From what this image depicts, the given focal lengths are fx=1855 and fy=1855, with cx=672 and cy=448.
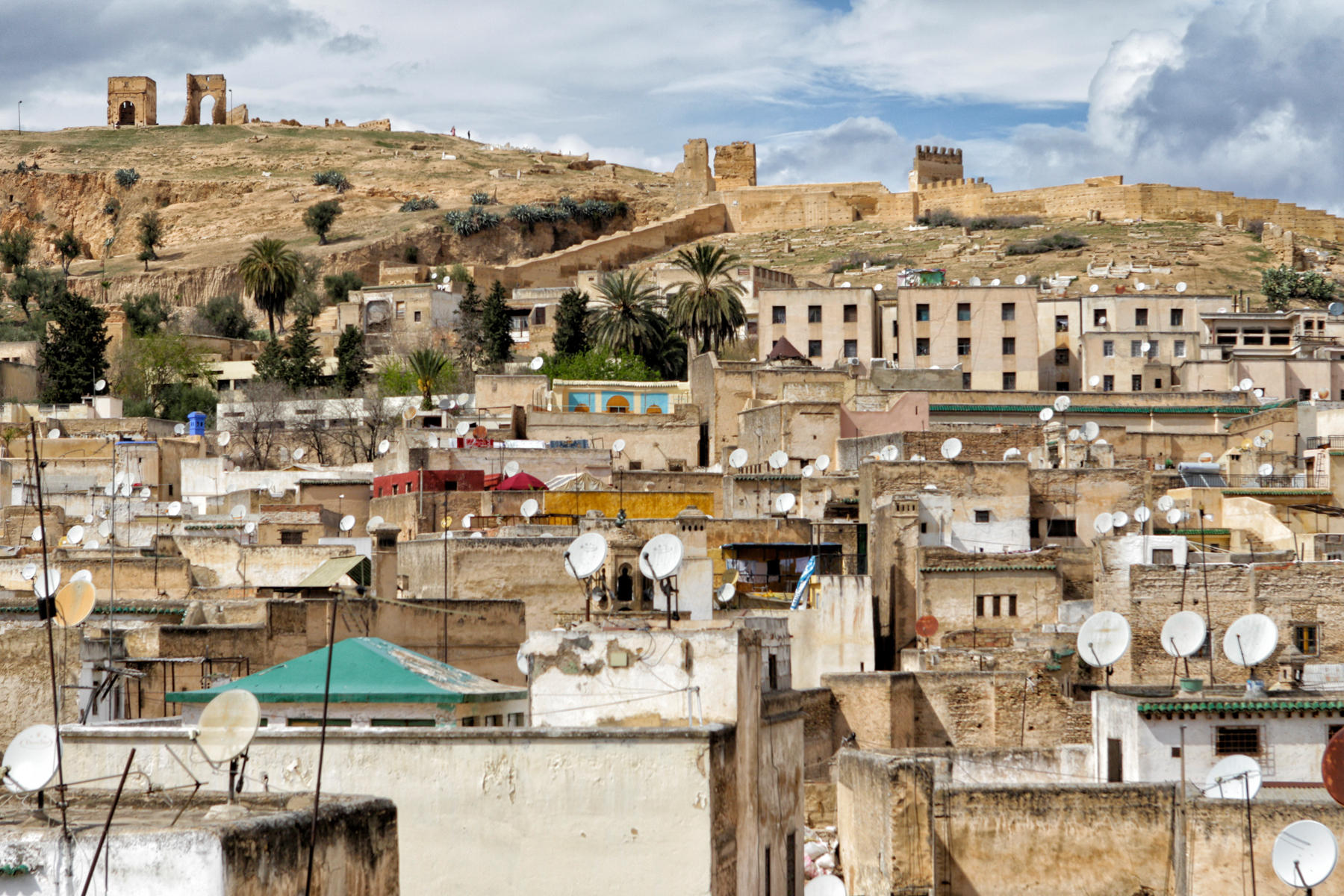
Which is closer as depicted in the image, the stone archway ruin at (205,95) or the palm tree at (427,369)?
the palm tree at (427,369)

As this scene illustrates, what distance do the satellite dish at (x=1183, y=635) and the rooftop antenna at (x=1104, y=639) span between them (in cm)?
50

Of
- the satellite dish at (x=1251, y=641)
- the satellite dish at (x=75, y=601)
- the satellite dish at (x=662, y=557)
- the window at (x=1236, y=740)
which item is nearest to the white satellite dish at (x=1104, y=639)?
the satellite dish at (x=1251, y=641)

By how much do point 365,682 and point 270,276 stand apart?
60.3 m

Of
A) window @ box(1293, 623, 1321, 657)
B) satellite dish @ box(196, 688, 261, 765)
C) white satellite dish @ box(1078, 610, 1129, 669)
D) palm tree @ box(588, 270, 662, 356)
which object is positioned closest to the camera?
satellite dish @ box(196, 688, 261, 765)

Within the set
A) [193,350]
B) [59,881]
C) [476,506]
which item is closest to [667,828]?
[59,881]

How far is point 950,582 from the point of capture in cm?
3095

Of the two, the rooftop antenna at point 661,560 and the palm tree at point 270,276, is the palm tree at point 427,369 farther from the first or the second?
the rooftop antenna at point 661,560

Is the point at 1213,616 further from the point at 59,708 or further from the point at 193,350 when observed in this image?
the point at 193,350

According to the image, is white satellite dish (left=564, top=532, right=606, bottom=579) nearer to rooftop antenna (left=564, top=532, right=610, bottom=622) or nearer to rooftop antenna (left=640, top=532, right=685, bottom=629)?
rooftop antenna (left=564, top=532, right=610, bottom=622)

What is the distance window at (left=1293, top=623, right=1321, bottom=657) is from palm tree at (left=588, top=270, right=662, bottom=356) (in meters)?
32.2

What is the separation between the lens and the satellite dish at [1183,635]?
21.2m

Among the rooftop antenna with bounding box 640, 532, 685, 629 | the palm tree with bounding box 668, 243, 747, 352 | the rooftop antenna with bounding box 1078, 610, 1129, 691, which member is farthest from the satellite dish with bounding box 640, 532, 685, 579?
the palm tree with bounding box 668, 243, 747, 352

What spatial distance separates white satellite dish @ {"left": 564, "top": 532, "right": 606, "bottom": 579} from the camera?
1745 cm

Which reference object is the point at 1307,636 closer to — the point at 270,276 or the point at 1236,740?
the point at 1236,740
